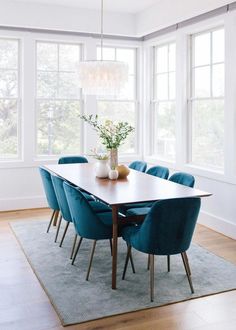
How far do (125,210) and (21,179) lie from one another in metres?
2.43

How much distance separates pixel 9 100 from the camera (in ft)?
21.1

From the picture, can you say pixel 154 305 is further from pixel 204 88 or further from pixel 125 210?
pixel 204 88

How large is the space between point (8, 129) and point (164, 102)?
8.12ft

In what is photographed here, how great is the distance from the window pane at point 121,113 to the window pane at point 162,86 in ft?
1.85

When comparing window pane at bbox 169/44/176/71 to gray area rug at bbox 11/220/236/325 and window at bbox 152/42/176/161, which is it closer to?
window at bbox 152/42/176/161

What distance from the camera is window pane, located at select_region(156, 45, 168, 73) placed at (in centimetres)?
672

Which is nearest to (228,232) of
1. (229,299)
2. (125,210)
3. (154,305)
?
(125,210)

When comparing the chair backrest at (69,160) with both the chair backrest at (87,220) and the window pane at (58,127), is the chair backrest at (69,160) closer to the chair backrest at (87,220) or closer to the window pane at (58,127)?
the window pane at (58,127)

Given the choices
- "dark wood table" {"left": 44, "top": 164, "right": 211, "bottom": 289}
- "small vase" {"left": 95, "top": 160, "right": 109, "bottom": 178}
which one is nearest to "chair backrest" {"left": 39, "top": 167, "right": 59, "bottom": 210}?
"dark wood table" {"left": 44, "top": 164, "right": 211, "bottom": 289}

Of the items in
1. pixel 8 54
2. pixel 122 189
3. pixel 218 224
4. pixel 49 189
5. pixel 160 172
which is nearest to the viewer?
pixel 122 189

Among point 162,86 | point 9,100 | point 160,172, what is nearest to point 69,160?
point 9,100

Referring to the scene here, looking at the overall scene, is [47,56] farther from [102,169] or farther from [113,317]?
[113,317]

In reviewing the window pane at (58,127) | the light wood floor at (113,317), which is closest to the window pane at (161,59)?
the window pane at (58,127)

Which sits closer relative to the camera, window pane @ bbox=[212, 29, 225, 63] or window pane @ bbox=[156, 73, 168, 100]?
window pane @ bbox=[212, 29, 225, 63]
